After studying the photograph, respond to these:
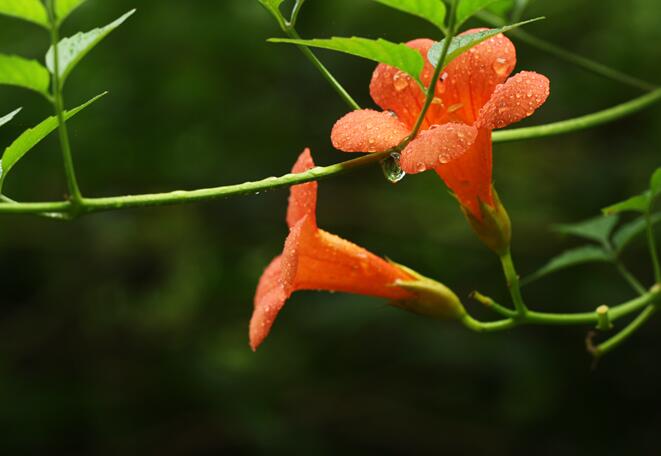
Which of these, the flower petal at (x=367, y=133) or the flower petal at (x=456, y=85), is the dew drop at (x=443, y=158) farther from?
the flower petal at (x=456, y=85)

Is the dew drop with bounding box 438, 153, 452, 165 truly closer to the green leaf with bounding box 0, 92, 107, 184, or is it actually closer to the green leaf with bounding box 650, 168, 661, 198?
the green leaf with bounding box 0, 92, 107, 184

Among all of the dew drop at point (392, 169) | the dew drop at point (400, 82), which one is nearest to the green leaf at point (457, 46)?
the dew drop at point (392, 169)

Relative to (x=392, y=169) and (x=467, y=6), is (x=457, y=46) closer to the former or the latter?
(x=467, y=6)

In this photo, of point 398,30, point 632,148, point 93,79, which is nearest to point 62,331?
point 93,79

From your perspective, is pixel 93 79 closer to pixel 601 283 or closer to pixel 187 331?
pixel 187 331

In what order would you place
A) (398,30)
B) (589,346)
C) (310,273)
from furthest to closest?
1. (398,30)
2. (589,346)
3. (310,273)

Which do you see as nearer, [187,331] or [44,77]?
[44,77]

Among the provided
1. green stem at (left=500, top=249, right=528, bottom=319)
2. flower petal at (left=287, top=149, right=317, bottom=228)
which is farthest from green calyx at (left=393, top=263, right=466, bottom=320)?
flower petal at (left=287, top=149, right=317, bottom=228)
